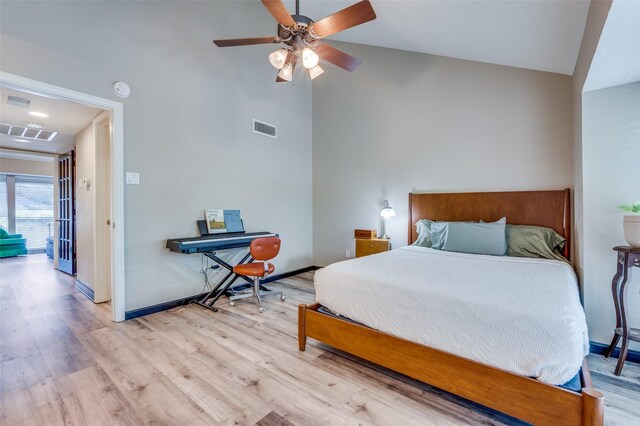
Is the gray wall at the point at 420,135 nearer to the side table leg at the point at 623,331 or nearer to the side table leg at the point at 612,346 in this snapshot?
the side table leg at the point at 623,331

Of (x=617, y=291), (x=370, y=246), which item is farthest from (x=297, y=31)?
(x=617, y=291)

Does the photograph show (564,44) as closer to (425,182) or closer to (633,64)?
(633,64)

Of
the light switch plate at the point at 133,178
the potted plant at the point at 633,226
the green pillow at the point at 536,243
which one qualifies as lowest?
the green pillow at the point at 536,243

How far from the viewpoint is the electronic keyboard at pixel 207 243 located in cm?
292

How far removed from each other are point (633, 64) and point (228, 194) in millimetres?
3912

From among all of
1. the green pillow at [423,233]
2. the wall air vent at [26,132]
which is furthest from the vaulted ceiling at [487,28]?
the wall air vent at [26,132]

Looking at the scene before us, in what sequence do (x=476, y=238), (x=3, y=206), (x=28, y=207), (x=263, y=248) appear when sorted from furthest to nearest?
1. (x=28, y=207)
2. (x=3, y=206)
3. (x=263, y=248)
4. (x=476, y=238)

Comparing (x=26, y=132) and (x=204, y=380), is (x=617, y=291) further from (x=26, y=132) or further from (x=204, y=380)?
(x=26, y=132)

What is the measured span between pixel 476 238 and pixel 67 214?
6287mm

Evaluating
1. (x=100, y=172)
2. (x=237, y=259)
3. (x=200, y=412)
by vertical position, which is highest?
(x=100, y=172)

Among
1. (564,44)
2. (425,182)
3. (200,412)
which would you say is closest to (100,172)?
(200,412)

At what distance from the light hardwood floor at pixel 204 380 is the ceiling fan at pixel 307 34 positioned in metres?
2.42

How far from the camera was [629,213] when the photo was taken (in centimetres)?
209

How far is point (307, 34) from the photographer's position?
225 cm
